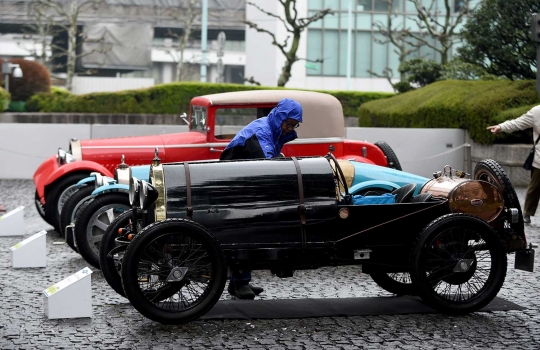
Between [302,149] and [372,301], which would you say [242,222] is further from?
[302,149]

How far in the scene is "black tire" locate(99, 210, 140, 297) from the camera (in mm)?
7902

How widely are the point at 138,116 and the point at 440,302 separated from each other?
77.8 feet

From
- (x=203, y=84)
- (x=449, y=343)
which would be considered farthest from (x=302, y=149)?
(x=203, y=84)

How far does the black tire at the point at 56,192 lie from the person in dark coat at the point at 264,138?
14.1 feet

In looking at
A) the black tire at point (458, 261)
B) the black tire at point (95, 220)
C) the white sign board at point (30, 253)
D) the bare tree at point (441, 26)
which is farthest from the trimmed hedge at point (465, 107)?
the black tire at point (458, 261)

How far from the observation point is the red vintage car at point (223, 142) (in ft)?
42.0

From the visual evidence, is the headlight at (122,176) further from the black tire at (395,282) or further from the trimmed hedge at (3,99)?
the trimmed hedge at (3,99)

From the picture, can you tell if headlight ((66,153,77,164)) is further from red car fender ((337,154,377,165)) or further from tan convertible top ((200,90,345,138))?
red car fender ((337,154,377,165))

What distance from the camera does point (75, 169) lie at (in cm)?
1230

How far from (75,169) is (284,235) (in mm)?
5581

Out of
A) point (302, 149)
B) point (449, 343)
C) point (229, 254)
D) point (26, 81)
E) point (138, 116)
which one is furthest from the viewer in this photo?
point (26, 81)

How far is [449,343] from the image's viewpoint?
21.8 ft

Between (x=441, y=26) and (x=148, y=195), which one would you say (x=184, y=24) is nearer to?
(x=441, y=26)

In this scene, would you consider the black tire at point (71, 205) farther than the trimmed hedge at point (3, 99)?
No
